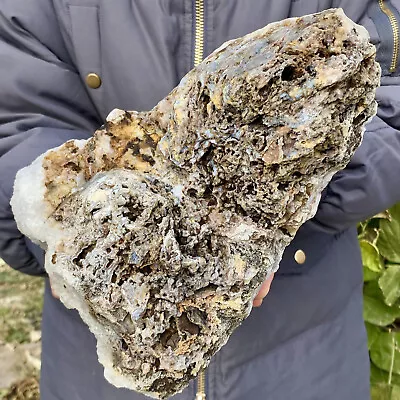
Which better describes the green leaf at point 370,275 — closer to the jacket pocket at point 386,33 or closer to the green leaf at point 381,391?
the green leaf at point 381,391

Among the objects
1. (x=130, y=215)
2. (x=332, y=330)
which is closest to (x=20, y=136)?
(x=130, y=215)

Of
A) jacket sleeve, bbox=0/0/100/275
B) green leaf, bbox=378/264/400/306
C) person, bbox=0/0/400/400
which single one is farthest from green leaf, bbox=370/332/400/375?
jacket sleeve, bbox=0/0/100/275

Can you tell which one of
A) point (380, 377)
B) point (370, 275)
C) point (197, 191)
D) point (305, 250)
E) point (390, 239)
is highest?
point (197, 191)

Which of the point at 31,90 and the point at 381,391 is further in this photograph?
the point at 381,391

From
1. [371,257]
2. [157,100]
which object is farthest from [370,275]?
[157,100]

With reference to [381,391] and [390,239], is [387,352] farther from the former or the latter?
[390,239]

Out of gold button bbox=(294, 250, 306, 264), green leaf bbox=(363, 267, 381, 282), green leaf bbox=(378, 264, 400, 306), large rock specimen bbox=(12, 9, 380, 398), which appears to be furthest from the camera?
green leaf bbox=(363, 267, 381, 282)

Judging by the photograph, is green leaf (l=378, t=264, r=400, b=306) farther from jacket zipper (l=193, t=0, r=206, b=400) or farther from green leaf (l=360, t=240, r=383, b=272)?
jacket zipper (l=193, t=0, r=206, b=400)
